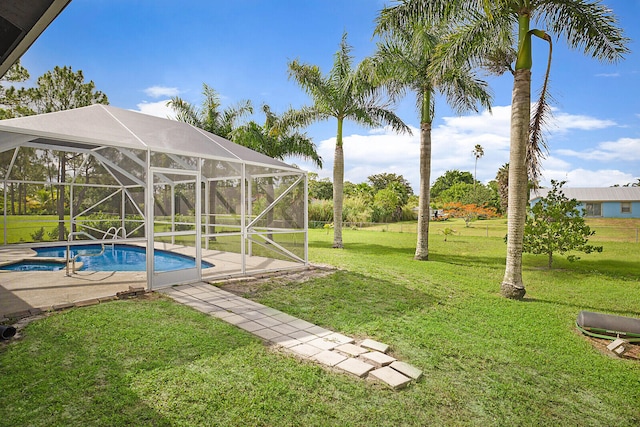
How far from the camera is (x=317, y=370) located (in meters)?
3.80

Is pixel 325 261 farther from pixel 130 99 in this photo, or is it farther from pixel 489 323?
pixel 130 99

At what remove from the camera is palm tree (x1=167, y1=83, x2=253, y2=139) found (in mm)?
16297

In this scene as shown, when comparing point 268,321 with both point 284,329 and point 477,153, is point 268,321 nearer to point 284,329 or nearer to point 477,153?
point 284,329

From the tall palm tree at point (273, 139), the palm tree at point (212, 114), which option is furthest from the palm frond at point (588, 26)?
the palm tree at point (212, 114)

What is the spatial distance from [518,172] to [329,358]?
17.6 ft

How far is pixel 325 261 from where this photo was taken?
10.9m

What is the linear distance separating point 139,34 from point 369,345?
49.0ft

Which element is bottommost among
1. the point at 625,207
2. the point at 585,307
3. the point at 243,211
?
the point at 585,307

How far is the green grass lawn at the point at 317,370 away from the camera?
303cm

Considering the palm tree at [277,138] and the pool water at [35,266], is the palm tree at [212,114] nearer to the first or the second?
the palm tree at [277,138]

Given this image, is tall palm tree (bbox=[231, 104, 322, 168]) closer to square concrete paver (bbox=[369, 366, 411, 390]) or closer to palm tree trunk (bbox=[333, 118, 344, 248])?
palm tree trunk (bbox=[333, 118, 344, 248])

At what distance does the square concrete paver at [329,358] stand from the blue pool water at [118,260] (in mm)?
4110

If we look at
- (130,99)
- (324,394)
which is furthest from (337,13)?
(324,394)

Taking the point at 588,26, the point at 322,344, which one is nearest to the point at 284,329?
the point at 322,344
